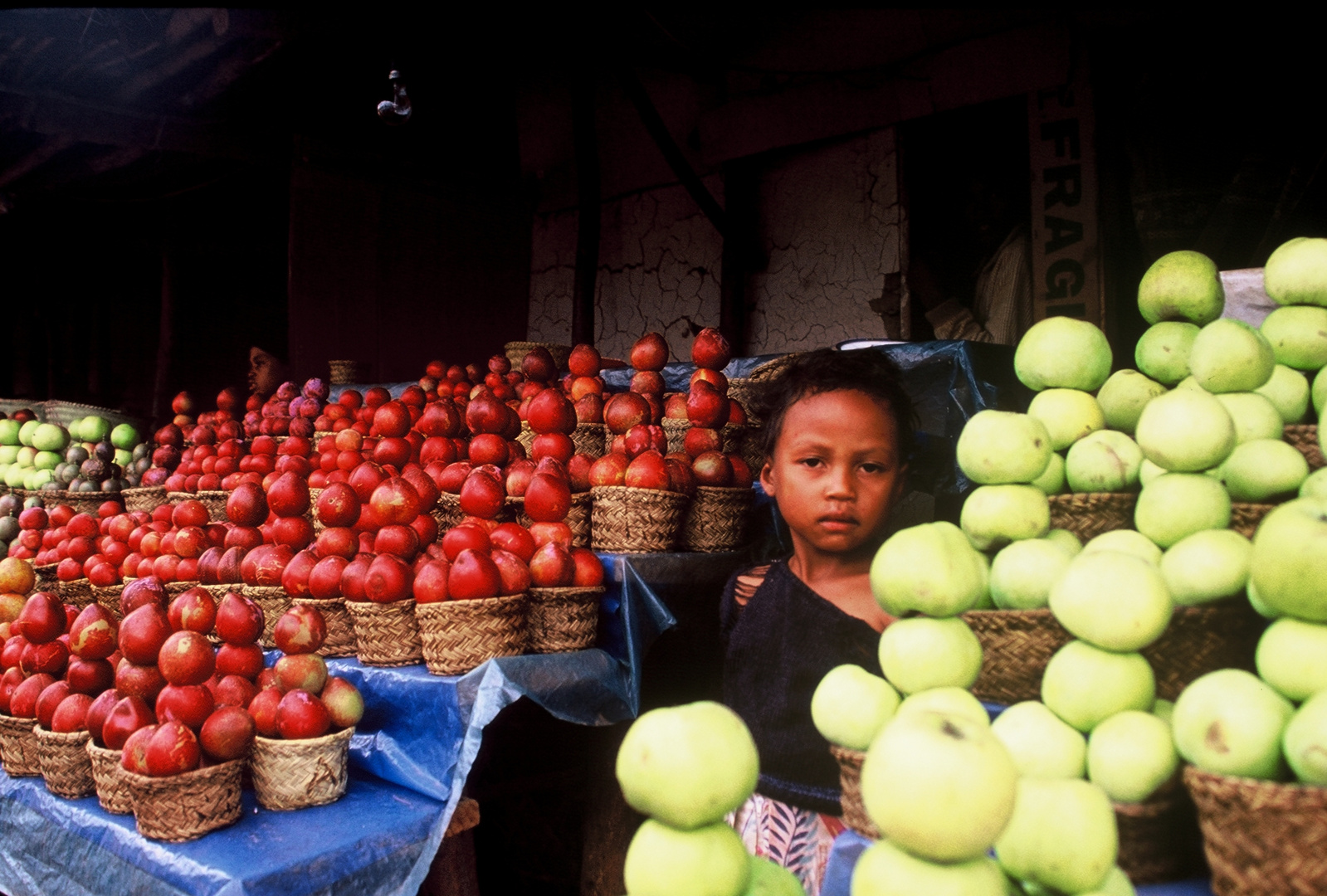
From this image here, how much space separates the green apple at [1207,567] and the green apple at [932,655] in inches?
11.6

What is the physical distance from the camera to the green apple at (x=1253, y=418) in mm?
1422

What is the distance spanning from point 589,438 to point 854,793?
7.81ft

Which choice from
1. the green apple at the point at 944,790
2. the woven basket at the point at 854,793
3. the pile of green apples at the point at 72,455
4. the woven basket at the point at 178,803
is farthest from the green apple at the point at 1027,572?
the pile of green apples at the point at 72,455

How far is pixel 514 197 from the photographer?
27.5 feet

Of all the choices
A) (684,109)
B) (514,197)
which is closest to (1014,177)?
(684,109)

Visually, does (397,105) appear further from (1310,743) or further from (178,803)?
(1310,743)

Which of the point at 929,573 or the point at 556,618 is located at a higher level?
the point at 929,573

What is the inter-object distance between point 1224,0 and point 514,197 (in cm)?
596

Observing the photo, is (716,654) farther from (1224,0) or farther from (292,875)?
(1224,0)

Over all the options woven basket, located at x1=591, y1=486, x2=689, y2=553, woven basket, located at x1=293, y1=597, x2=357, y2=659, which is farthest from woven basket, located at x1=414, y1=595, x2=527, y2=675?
woven basket, located at x1=591, y1=486, x2=689, y2=553

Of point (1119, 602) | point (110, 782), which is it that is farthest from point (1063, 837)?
point (110, 782)

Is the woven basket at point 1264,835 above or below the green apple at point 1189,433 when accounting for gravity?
below

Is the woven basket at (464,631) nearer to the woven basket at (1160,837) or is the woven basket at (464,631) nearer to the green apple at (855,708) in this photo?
the green apple at (855,708)

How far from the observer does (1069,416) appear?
1.60m
